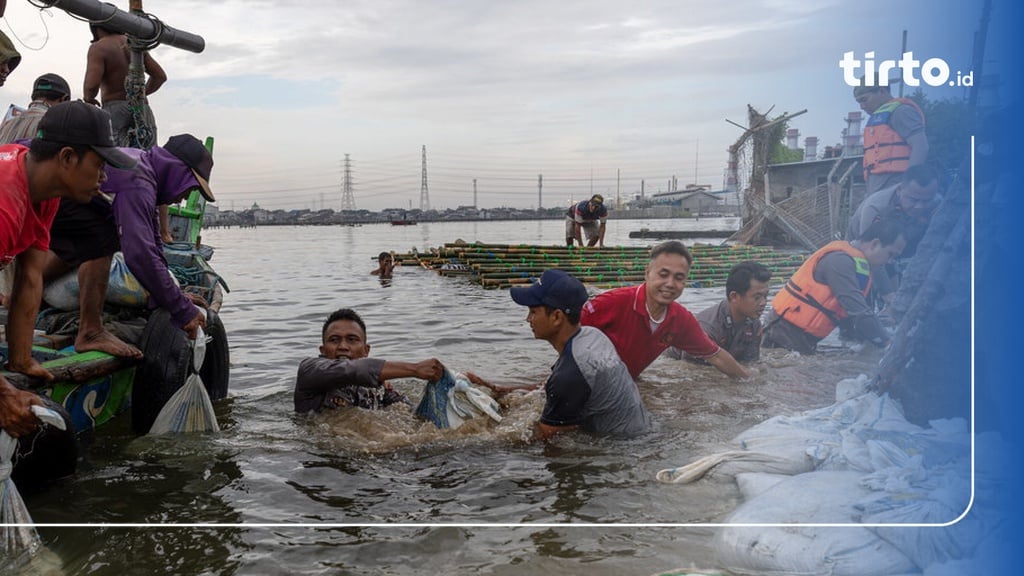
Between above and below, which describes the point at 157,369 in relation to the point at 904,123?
below

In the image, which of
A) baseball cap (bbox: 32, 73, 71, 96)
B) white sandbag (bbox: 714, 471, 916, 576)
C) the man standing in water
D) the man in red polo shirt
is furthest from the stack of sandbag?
A: baseball cap (bbox: 32, 73, 71, 96)

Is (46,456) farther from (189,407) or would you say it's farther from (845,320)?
(845,320)

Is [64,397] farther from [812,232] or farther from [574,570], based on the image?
[812,232]

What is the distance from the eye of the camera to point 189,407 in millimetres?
3602

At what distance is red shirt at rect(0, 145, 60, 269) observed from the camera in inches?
95.8

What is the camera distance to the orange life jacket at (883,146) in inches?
98.3

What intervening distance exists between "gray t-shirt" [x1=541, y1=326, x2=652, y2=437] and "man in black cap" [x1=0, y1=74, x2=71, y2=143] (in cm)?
335

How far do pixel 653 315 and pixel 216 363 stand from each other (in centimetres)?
274

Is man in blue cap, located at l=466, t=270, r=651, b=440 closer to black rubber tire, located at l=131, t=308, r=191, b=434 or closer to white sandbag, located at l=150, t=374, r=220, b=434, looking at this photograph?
white sandbag, located at l=150, t=374, r=220, b=434

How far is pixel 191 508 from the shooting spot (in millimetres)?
2863

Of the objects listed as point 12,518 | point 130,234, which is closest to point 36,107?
point 130,234

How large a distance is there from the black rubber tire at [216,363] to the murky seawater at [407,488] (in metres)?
0.10

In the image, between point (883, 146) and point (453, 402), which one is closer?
point (883, 146)

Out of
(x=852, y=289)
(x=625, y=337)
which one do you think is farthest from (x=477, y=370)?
(x=852, y=289)
